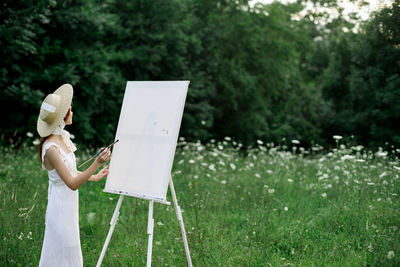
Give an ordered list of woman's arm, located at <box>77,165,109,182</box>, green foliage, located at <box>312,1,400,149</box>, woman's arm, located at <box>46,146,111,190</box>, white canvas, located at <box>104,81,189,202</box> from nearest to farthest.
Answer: woman's arm, located at <box>46,146,111,190</box>, woman's arm, located at <box>77,165,109,182</box>, white canvas, located at <box>104,81,189,202</box>, green foliage, located at <box>312,1,400,149</box>

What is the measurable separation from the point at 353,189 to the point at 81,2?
815 centimetres

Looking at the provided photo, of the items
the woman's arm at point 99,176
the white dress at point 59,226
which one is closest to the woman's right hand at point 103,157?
the white dress at point 59,226

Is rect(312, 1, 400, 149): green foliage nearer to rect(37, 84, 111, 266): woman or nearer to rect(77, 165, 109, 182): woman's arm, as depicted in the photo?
rect(77, 165, 109, 182): woman's arm

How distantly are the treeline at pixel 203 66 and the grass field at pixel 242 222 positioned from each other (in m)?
3.32

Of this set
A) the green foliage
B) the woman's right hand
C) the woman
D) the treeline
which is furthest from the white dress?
the green foliage

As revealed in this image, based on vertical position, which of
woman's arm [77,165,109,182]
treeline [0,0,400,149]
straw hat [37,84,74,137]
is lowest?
woman's arm [77,165,109,182]

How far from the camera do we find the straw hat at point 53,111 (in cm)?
266

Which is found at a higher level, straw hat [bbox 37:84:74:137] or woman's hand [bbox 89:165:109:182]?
straw hat [bbox 37:84:74:137]

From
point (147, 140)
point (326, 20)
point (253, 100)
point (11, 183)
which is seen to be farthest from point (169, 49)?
point (326, 20)

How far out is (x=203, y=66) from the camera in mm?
14734

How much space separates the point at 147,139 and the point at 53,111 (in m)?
0.88

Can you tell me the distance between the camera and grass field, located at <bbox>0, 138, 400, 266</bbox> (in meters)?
3.52

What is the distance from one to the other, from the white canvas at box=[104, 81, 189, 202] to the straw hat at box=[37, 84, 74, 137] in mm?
760

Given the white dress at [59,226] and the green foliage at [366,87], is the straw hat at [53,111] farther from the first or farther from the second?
the green foliage at [366,87]
